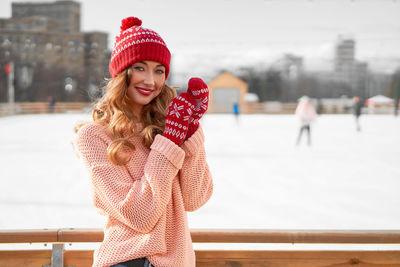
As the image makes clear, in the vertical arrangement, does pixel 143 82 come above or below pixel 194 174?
above

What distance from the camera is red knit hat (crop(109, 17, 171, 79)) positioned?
117cm

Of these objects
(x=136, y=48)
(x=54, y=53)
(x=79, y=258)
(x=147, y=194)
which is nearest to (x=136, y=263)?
(x=147, y=194)

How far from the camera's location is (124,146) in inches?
45.2

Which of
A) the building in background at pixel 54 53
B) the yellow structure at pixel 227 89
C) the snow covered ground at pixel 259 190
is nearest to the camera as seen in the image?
the snow covered ground at pixel 259 190

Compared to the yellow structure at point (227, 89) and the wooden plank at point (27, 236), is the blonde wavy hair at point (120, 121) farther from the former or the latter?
the yellow structure at point (227, 89)

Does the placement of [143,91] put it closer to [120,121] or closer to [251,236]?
[120,121]

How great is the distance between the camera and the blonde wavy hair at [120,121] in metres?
1.11

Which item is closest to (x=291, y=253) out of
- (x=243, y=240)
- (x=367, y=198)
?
(x=243, y=240)

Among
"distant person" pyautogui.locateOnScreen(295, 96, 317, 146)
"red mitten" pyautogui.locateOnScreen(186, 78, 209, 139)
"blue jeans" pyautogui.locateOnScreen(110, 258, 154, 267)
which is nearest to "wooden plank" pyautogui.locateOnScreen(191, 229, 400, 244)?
"blue jeans" pyautogui.locateOnScreen(110, 258, 154, 267)

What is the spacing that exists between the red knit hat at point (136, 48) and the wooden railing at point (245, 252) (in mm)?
656

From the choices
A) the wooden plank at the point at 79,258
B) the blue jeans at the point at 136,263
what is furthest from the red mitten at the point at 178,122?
the wooden plank at the point at 79,258

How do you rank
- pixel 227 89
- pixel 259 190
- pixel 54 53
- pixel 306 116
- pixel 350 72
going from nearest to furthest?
pixel 259 190 → pixel 306 116 → pixel 350 72 → pixel 227 89 → pixel 54 53

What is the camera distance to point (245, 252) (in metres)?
1.42

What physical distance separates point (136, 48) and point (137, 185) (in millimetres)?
443
